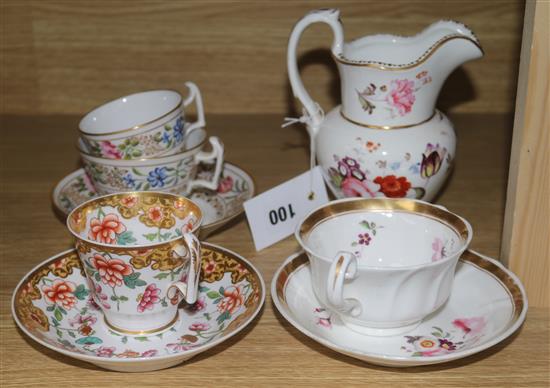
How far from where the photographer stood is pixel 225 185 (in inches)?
40.2

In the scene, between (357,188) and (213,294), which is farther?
(357,188)

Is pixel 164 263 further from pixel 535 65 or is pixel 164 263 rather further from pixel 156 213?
pixel 535 65

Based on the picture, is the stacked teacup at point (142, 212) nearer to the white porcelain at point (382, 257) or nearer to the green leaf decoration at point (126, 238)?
the green leaf decoration at point (126, 238)

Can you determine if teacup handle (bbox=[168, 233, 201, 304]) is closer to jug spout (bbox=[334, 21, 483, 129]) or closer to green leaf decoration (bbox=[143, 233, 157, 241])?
green leaf decoration (bbox=[143, 233, 157, 241])

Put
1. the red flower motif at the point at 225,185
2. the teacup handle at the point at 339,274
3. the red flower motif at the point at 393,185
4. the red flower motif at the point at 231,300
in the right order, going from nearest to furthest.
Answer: the teacup handle at the point at 339,274, the red flower motif at the point at 231,300, the red flower motif at the point at 393,185, the red flower motif at the point at 225,185

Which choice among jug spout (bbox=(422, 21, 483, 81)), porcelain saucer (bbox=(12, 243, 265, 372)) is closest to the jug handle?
jug spout (bbox=(422, 21, 483, 81))

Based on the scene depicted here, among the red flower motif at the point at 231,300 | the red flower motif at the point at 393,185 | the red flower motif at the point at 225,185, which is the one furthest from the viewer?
the red flower motif at the point at 225,185

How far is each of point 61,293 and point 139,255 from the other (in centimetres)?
14

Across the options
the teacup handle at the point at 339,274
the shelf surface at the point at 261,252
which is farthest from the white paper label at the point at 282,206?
the teacup handle at the point at 339,274

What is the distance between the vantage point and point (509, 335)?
2.20 ft

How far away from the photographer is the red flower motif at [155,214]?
30.6 inches

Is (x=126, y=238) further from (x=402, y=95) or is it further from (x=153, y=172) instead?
(x=402, y=95)

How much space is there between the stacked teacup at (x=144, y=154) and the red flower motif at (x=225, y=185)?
4 cm

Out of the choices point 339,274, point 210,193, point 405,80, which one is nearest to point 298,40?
point 405,80
